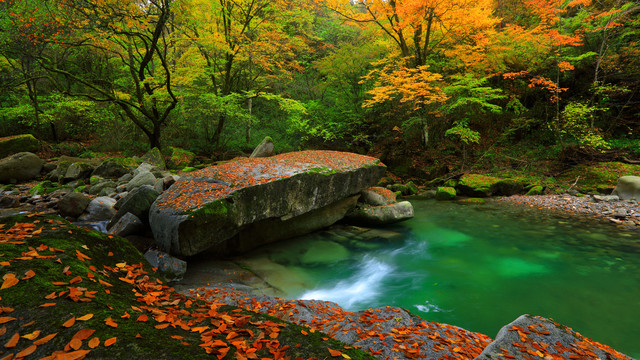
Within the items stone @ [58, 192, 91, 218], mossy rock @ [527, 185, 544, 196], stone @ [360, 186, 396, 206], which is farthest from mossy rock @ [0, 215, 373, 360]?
mossy rock @ [527, 185, 544, 196]

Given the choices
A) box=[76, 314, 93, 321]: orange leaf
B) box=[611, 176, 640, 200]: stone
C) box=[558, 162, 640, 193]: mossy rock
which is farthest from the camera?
box=[558, 162, 640, 193]: mossy rock

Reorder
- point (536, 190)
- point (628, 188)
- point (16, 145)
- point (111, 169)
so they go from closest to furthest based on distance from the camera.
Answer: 1. point (628, 188)
2. point (111, 169)
3. point (536, 190)
4. point (16, 145)

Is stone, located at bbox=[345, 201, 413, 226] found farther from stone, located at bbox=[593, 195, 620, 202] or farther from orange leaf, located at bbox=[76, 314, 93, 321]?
orange leaf, located at bbox=[76, 314, 93, 321]

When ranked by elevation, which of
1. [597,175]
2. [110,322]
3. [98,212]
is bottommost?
[98,212]

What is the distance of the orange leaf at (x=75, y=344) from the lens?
124 cm

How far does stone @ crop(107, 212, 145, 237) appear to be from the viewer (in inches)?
215

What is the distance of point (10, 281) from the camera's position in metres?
1.55

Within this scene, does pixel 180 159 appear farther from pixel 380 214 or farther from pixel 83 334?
pixel 83 334

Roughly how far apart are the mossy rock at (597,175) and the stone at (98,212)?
15.5m

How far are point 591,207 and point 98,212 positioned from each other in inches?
576

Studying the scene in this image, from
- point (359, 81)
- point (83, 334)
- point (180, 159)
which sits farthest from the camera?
point (359, 81)

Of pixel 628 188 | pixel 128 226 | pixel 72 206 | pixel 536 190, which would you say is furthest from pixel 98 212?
pixel 628 188

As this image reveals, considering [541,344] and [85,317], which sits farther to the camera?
[541,344]

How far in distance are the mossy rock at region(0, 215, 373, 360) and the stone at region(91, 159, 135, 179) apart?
9.25m
